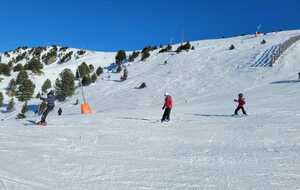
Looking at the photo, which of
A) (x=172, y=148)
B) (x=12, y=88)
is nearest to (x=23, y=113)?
(x=12, y=88)

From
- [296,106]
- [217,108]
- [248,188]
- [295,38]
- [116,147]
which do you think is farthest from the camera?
[295,38]

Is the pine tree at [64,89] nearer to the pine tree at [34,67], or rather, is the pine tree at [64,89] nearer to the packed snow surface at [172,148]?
the packed snow surface at [172,148]

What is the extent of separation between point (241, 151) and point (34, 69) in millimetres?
55707

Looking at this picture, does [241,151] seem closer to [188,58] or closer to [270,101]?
[270,101]

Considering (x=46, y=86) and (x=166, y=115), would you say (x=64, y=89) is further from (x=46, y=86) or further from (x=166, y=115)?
(x=166, y=115)

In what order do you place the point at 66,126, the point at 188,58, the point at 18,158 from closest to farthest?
the point at 18,158
the point at 66,126
the point at 188,58

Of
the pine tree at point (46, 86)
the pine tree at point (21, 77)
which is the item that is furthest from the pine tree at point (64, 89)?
the pine tree at point (21, 77)

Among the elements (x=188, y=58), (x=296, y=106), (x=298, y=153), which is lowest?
(x=298, y=153)

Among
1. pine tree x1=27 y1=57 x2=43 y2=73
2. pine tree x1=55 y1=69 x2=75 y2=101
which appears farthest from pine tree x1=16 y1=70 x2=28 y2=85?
pine tree x1=55 y1=69 x2=75 y2=101

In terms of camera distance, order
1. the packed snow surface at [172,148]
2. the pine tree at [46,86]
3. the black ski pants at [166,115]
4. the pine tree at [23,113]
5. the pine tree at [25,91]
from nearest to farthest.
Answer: the packed snow surface at [172,148]
the black ski pants at [166,115]
the pine tree at [23,113]
the pine tree at [25,91]
the pine tree at [46,86]

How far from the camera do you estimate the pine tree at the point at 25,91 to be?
5422 centimetres

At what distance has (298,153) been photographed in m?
13.5

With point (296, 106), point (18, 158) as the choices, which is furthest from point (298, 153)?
point (296, 106)

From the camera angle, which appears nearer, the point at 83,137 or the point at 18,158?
the point at 18,158
